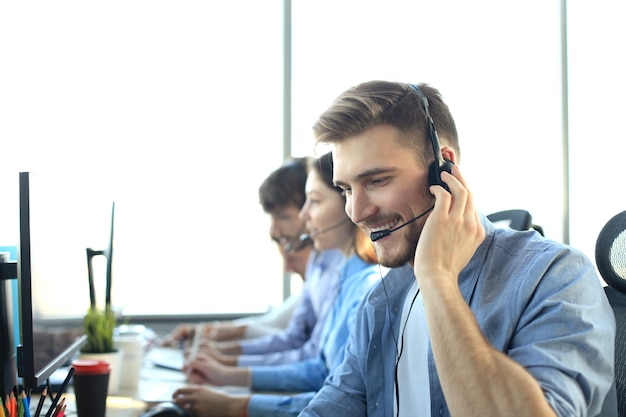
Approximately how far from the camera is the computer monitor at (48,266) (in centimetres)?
120

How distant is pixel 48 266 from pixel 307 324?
5.04ft

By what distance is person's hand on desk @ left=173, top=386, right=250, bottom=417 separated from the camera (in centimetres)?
173

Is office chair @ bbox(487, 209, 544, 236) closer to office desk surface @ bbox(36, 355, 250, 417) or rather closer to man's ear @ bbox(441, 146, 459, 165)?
man's ear @ bbox(441, 146, 459, 165)

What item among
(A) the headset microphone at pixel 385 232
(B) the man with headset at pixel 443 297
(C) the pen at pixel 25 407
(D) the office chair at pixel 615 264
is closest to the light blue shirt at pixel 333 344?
(B) the man with headset at pixel 443 297

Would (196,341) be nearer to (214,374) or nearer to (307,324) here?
(307,324)

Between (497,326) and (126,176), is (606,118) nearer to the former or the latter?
(126,176)

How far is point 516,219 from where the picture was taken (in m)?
1.67

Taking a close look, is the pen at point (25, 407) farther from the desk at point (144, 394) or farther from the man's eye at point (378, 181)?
the man's eye at point (378, 181)

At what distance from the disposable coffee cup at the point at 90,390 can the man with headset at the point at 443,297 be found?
1.55 feet

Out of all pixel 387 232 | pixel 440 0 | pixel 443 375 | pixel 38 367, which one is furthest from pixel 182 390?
pixel 440 0

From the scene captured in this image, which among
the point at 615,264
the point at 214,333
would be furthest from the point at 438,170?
the point at 214,333

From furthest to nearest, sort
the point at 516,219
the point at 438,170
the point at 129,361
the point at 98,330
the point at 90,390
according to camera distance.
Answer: the point at 129,361
the point at 98,330
the point at 516,219
the point at 90,390
the point at 438,170

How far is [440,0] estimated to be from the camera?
3.65 m

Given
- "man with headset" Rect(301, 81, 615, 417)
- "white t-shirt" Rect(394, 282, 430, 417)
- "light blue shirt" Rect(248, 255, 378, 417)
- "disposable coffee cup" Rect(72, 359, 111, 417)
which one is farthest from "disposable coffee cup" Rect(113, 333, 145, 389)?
"white t-shirt" Rect(394, 282, 430, 417)
